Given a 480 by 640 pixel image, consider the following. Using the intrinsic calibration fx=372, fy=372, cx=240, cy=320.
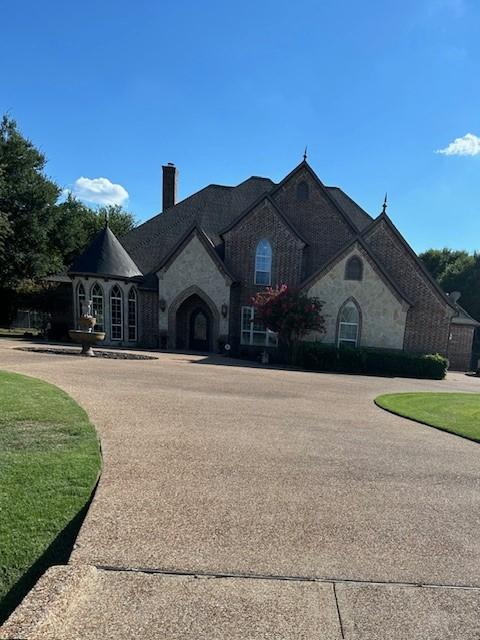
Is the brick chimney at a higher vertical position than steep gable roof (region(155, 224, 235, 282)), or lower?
higher

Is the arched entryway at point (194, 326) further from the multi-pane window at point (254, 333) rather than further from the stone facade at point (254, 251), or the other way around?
the multi-pane window at point (254, 333)

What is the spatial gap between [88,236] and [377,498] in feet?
143

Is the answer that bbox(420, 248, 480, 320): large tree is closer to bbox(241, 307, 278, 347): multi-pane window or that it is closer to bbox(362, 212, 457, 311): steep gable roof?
bbox(362, 212, 457, 311): steep gable roof

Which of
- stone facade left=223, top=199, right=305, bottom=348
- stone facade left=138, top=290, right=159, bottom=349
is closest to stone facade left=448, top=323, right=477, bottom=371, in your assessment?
stone facade left=223, top=199, right=305, bottom=348

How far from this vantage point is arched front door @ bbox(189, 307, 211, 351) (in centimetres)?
2253

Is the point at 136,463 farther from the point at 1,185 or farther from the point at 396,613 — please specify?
the point at 1,185

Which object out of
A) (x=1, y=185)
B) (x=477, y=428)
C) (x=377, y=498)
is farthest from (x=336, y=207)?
(x=1, y=185)

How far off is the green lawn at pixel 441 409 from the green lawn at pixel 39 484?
22.2ft

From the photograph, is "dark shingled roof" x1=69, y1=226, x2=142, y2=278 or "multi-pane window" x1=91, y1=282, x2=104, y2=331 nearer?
"dark shingled roof" x1=69, y1=226, x2=142, y2=278

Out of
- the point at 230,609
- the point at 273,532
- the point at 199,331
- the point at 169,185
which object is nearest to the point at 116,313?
the point at 199,331

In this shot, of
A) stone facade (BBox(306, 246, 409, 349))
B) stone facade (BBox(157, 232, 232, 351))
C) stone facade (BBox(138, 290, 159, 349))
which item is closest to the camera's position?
stone facade (BBox(306, 246, 409, 349))

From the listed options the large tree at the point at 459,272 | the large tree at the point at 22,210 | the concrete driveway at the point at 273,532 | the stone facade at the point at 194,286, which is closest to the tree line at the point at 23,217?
the large tree at the point at 22,210

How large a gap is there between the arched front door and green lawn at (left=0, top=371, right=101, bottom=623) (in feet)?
51.7

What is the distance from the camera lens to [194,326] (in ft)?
74.6
